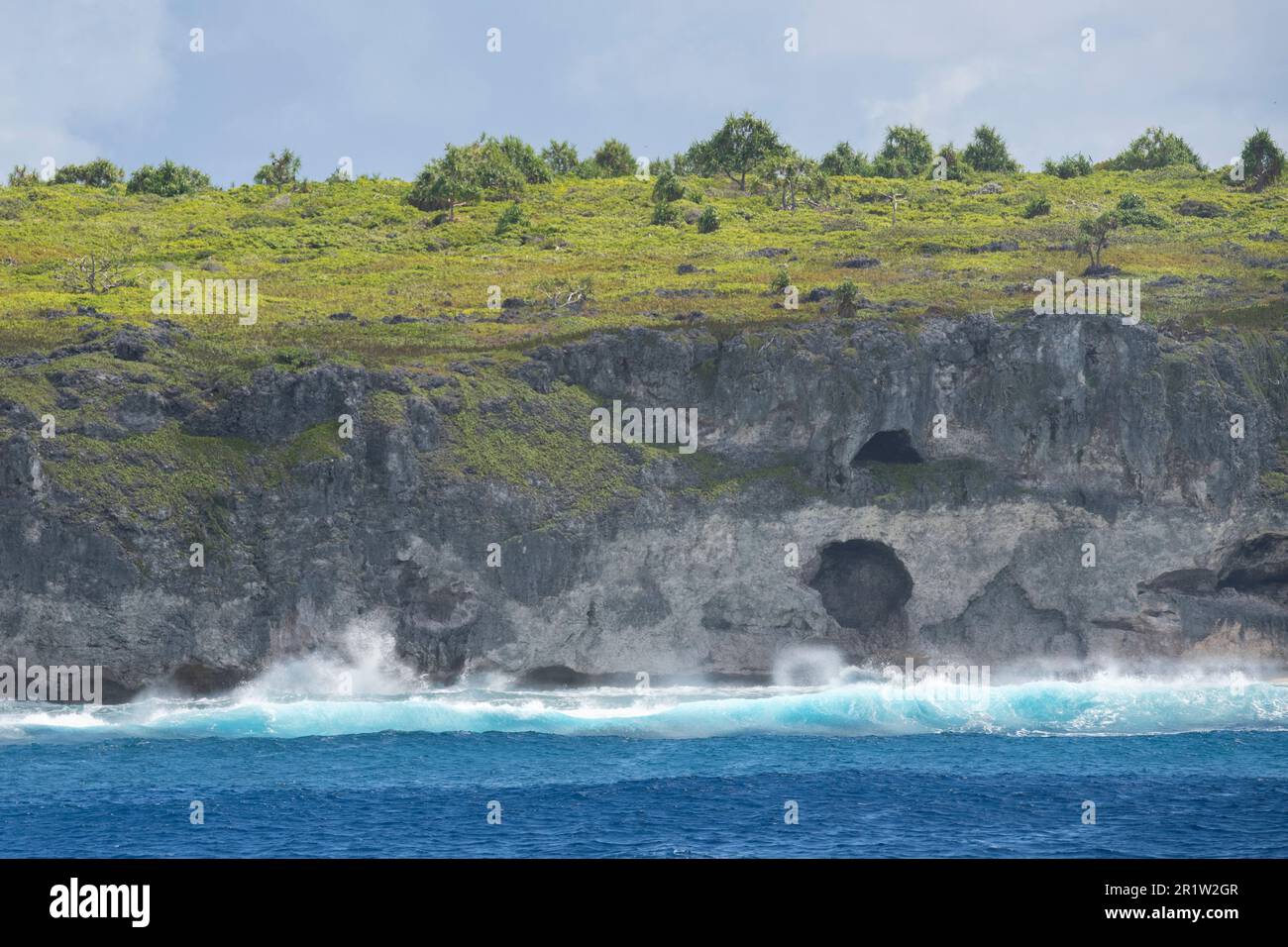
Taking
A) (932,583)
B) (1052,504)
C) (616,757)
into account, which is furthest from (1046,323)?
(616,757)

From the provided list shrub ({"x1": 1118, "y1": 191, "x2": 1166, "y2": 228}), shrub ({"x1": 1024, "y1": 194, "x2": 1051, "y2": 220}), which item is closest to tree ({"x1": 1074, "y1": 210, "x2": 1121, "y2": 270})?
shrub ({"x1": 1118, "y1": 191, "x2": 1166, "y2": 228})

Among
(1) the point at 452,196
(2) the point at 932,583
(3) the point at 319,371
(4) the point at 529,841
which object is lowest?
(4) the point at 529,841

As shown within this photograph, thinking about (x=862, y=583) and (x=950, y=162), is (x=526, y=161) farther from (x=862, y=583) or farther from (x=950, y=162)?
(x=862, y=583)

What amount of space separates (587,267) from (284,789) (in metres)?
68.8

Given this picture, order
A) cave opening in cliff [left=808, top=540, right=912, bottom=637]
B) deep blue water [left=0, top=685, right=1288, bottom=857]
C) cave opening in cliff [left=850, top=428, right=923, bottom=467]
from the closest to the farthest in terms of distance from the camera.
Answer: deep blue water [left=0, top=685, right=1288, bottom=857] < cave opening in cliff [left=808, top=540, right=912, bottom=637] < cave opening in cliff [left=850, top=428, right=923, bottom=467]

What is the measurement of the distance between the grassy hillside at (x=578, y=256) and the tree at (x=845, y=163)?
13348 mm

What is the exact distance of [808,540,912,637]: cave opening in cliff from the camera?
260 ft

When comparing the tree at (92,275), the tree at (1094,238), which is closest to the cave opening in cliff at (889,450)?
the tree at (1094,238)

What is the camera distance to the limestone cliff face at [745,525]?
73000 millimetres

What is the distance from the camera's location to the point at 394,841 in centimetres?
4738

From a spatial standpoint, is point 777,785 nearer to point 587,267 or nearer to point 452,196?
point 587,267

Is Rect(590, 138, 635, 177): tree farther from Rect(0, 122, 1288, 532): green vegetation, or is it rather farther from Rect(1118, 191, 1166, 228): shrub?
Rect(1118, 191, 1166, 228): shrub

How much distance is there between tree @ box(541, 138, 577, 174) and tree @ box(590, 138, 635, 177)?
7.67 ft

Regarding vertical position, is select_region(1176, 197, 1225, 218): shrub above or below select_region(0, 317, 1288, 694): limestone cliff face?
above
